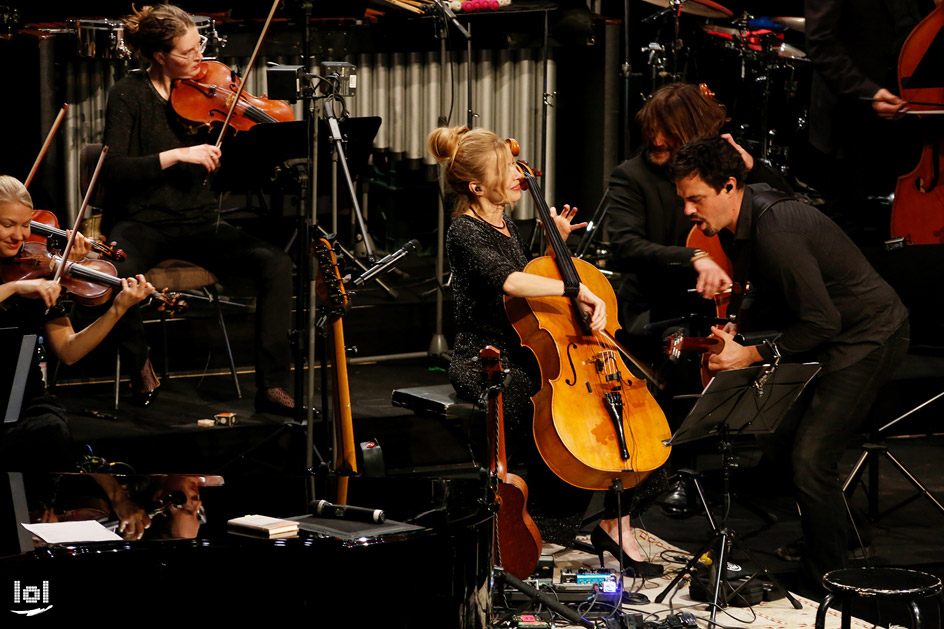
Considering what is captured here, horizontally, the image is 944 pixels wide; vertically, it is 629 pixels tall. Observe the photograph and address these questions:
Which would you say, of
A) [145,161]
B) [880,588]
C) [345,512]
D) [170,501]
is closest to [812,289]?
[880,588]

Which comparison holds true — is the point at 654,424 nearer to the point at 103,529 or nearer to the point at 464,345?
the point at 464,345

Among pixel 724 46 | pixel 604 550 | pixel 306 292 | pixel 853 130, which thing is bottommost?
pixel 604 550

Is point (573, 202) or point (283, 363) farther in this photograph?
point (573, 202)

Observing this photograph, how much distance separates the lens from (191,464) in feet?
16.7

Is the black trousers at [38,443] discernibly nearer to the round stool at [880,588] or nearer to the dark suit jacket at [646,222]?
the dark suit jacket at [646,222]

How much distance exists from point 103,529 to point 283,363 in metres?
2.53

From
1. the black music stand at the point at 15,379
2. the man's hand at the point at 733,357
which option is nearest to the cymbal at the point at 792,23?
the man's hand at the point at 733,357

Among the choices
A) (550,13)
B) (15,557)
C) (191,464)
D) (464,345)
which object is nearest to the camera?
(15,557)

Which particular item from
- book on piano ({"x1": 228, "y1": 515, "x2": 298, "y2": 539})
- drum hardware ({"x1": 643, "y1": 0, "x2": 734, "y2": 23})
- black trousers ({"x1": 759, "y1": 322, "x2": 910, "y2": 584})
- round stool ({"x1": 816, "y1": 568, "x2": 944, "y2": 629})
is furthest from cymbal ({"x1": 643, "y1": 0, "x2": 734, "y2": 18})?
book on piano ({"x1": 228, "y1": 515, "x2": 298, "y2": 539})

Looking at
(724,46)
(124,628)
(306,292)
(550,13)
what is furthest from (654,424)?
(724,46)

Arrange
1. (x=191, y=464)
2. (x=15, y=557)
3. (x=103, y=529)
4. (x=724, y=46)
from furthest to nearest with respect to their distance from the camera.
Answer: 1. (x=724, y=46)
2. (x=191, y=464)
3. (x=103, y=529)
4. (x=15, y=557)

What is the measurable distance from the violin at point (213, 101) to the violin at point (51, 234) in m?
0.81

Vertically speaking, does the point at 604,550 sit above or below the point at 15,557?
below

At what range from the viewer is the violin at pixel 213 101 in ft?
17.5
